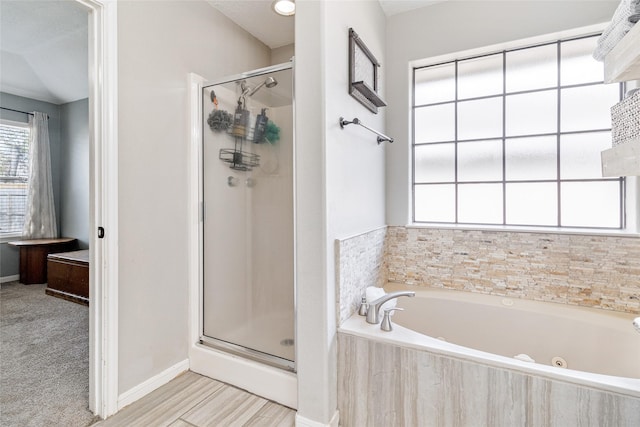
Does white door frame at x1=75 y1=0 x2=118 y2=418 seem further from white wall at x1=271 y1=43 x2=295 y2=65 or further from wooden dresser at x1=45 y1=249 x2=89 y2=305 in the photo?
wooden dresser at x1=45 y1=249 x2=89 y2=305

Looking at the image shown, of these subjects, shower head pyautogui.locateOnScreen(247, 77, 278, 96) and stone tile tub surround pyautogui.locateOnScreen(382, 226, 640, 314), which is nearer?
stone tile tub surround pyautogui.locateOnScreen(382, 226, 640, 314)

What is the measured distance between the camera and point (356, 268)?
1.76m

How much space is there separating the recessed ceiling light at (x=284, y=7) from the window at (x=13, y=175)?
4130 millimetres

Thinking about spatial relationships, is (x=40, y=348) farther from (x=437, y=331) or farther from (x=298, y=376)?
(x=437, y=331)

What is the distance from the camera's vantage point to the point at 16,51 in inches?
127

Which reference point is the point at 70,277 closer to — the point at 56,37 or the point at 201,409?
the point at 56,37

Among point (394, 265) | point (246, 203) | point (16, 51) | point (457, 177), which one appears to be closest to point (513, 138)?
point (457, 177)

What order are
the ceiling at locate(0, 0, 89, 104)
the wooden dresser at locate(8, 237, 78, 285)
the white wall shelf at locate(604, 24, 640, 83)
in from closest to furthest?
the white wall shelf at locate(604, 24, 640, 83), the ceiling at locate(0, 0, 89, 104), the wooden dresser at locate(8, 237, 78, 285)

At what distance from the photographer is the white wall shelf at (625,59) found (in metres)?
0.84

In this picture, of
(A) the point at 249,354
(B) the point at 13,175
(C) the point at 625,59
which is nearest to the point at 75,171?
(B) the point at 13,175

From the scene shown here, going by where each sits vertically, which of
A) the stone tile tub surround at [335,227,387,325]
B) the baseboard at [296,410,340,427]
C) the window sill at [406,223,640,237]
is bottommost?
the baseboard at [296,410,340,427]

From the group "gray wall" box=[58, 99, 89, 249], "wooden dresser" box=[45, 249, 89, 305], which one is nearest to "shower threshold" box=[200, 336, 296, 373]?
"wooden dresser" box=[45, 249, 89, 305]

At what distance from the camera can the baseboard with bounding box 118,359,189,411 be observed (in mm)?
1645

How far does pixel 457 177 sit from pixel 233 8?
2.11 meters
